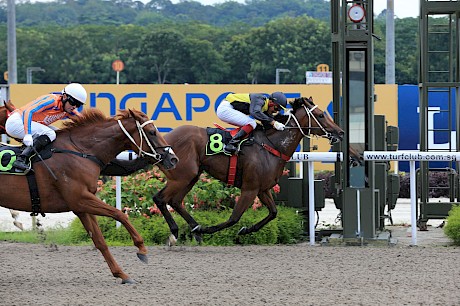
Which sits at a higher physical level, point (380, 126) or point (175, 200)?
point (380, 126)

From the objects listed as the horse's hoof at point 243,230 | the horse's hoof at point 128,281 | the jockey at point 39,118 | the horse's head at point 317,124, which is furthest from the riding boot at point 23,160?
the horse's head at point 317,124

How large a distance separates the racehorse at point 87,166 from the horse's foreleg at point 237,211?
2.25m

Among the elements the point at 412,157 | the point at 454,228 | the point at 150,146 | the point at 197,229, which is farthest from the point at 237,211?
the point at 454,228

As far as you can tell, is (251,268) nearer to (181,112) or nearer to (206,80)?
(181,112)

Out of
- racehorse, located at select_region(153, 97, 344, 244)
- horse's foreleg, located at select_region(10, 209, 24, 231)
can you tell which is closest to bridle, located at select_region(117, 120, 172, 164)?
racehorse, located at select_region(153, 97, 344, 244)

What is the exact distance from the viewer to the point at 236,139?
11.1m

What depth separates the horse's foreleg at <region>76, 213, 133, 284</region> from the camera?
8.37 m

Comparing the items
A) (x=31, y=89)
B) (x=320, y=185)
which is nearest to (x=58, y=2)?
(x=31, y=89)

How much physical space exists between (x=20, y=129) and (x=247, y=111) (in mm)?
3283

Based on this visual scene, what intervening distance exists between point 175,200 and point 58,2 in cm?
12440

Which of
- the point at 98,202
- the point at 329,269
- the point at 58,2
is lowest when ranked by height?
the point at 329,269

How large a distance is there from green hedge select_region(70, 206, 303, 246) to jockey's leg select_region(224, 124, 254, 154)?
3.00ft

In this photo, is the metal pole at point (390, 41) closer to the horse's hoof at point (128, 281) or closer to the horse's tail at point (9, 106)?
the horse's tail at point (9, 106)

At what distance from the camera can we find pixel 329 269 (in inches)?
363
